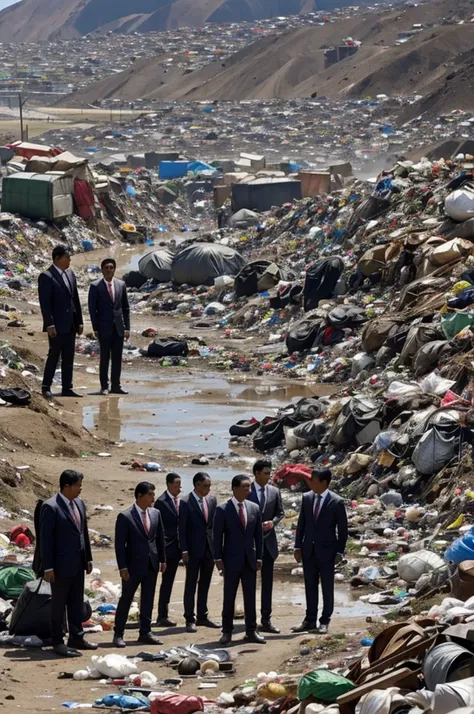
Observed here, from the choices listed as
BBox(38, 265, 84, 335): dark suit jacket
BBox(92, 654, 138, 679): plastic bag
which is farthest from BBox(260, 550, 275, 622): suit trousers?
BBox(38, 265, 84, 335): dark suit jacket

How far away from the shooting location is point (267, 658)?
309 inches

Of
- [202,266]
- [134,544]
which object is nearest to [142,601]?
[134,544]

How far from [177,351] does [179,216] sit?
22.9m

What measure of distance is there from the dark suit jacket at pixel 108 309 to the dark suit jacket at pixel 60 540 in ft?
23.9

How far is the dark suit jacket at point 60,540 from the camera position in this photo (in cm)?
805

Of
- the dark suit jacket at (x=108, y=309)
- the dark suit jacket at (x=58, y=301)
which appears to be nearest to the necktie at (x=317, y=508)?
the dark suit jacket at (x=58, y=301)

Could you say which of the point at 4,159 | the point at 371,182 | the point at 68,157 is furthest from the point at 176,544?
the point at 4,159

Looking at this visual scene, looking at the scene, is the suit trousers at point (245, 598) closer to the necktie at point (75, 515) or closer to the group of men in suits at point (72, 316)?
the necktie at point (75, 515)

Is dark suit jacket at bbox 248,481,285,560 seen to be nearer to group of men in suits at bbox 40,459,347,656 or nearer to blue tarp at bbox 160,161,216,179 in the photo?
group of men in suits at bbox 40,459,347,656

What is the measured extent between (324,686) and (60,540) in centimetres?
234

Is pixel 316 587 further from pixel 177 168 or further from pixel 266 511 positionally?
pixel 177 168

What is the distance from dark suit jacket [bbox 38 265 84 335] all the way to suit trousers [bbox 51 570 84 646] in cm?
638

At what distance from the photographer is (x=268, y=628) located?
8.64 meters

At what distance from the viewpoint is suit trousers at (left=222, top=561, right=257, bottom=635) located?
827 cm
